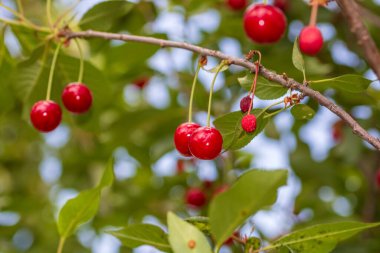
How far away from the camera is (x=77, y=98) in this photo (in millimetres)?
2443

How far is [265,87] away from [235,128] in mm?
163

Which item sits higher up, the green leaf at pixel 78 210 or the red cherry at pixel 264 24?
the red cherry at pixel 264 24

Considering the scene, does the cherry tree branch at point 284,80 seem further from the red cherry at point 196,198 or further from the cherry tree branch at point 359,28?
the red cherry at point 196,198

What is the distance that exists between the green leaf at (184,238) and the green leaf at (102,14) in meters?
1.40

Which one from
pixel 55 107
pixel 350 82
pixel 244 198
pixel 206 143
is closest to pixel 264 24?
pixel 350 82

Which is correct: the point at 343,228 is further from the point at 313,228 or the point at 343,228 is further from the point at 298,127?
the point at 298,127

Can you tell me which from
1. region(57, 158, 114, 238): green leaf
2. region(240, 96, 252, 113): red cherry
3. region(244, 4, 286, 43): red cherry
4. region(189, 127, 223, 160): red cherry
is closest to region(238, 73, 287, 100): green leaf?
region(240, 96, 252, 113): red cherry

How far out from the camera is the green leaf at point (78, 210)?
2053 mm

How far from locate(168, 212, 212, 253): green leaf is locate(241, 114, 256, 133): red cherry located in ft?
1.53

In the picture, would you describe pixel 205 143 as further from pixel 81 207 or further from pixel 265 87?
pixel 81 207

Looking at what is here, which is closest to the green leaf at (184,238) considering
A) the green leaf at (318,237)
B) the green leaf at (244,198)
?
the green leaf at (244,198)

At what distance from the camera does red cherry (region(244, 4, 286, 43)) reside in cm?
245

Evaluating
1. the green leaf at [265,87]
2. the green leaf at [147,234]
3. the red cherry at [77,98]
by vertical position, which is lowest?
the green leaf at [147,234]

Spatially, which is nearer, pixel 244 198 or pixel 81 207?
pixel 244 198
